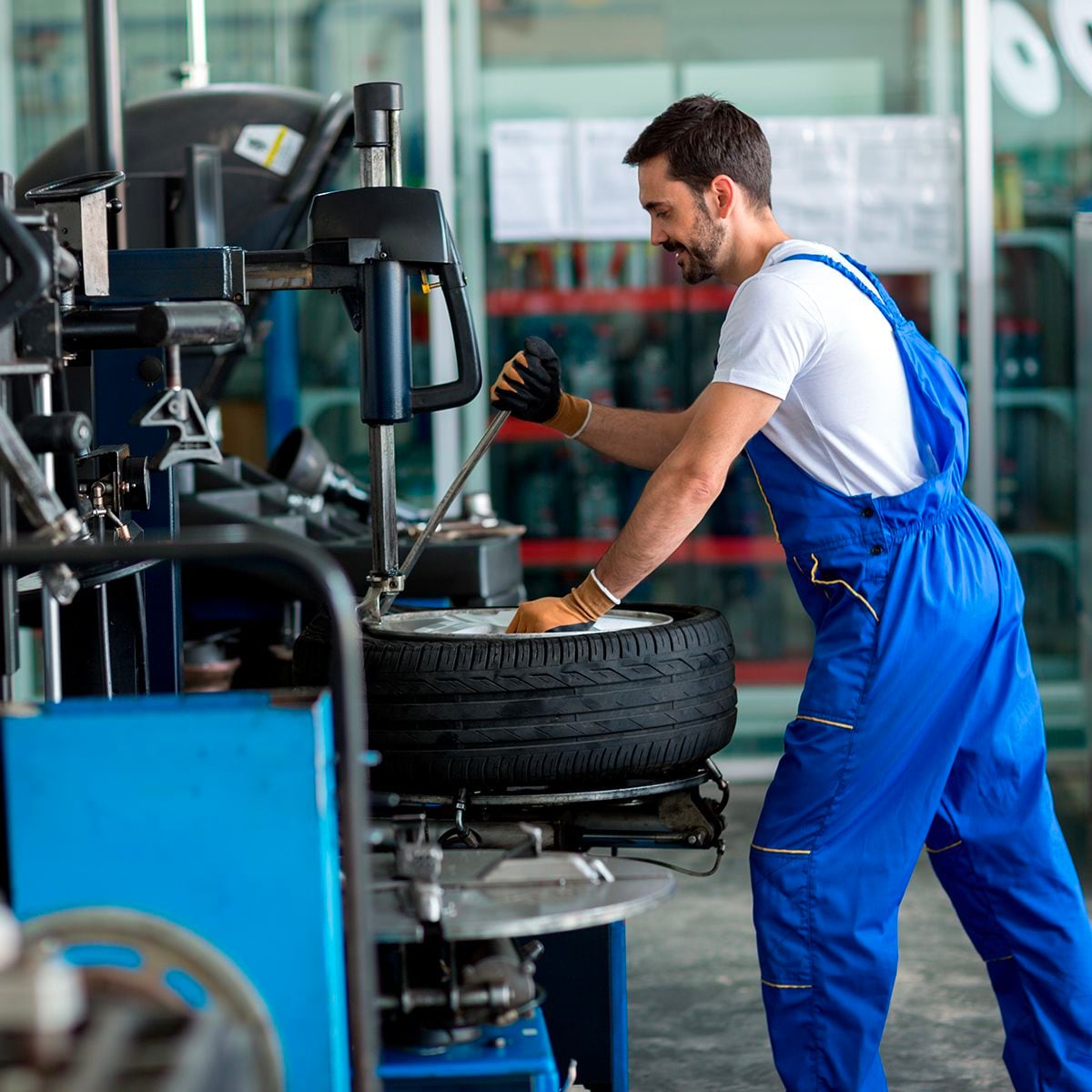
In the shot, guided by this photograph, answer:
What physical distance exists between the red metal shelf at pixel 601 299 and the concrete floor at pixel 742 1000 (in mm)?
1698

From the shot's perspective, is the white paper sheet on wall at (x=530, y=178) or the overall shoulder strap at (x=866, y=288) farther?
the white paper sheet on wall at (x=530, y=178)

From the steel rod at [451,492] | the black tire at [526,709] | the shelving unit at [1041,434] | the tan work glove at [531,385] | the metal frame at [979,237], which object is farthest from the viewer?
the shelving unit at [1041,434]

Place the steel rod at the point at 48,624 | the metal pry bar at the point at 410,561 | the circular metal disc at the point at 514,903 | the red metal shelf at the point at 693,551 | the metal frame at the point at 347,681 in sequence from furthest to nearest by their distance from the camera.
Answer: the red metal shelf at the point at 693,551 → the metal pry bar at the point at 410,561 → the steel rod at the point at 48,624 → the circular metal disc at the point at 514,903 → the metal frame at the point at 347,681

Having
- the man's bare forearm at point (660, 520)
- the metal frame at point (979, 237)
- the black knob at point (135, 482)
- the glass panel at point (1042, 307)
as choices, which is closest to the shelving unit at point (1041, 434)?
the glass panel at point (1042, 307)

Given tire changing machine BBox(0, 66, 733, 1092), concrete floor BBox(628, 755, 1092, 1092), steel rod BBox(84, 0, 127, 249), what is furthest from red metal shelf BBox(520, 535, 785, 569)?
tire changing machine BBox(0, 66, 733, 1092)

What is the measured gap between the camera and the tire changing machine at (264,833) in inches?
46.6

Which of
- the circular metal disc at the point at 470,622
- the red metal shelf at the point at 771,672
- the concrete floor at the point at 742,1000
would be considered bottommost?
the concrete floor at the point at 742,1000

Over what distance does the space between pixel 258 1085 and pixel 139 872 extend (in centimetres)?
19

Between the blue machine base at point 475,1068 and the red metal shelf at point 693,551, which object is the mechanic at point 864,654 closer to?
the blue machine base at point 475,1068

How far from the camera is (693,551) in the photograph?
14.7 ft

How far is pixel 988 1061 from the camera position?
7.90ft

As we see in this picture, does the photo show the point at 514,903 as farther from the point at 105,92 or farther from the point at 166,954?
the point at 105,92

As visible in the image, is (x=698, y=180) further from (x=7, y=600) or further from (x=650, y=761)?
(x=7, y=600)

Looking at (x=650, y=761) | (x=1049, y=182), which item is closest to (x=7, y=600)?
(x=650, y=761)
